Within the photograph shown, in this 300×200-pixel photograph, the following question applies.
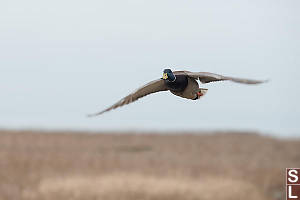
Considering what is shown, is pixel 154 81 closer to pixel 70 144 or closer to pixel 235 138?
pixel 70 144

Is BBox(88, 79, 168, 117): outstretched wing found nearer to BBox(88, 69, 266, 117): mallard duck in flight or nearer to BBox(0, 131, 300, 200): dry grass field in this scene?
BBox(88, 69, 266, 117): mallard duck in flight

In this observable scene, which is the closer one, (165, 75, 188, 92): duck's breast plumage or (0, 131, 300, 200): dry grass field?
(165, 75, 188, 92): duck's breast plumage

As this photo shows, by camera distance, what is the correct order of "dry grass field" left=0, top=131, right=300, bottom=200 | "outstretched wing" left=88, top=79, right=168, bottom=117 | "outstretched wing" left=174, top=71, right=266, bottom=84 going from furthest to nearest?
1. "dry grass field" left=0, top=131, right=300, bottom=200
2. "outstretched wing" left=88, top=79, right=168, bottom=117
3. "outstretched wing" left=174, top=71, right=266, bottom=84

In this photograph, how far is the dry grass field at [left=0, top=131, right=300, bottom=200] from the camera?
527 inches

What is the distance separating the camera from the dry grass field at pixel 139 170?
527 inches

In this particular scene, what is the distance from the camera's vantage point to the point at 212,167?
16016 mm

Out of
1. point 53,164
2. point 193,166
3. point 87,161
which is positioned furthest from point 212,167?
point 53,164

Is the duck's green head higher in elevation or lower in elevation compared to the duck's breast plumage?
higher

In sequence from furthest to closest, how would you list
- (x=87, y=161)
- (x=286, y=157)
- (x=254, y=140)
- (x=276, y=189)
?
(x=254, y=140) → (x=286, y=157) → (x=87, y=161) → (x=276, y=189)

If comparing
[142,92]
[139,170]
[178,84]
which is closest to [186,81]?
[178,84]

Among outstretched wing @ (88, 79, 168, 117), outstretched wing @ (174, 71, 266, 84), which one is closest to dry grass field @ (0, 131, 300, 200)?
outstretched wing @ (88, 79, 168, 117)

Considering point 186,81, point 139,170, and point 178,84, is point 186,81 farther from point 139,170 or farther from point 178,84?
point 139,170

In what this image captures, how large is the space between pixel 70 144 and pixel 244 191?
8829mm

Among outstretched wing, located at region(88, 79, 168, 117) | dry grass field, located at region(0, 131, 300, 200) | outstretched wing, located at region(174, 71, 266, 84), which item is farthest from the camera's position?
dry grass field, located at region(0, 131, 300, 200)
